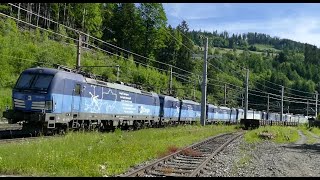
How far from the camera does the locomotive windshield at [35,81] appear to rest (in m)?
20.6

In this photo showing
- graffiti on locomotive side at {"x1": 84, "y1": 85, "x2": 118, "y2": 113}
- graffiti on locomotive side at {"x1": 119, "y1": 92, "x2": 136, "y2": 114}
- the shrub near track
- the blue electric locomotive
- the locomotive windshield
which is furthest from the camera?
graffiti on locomotive side at {"x1": 119, "y1": 92, "x2": 136, "y2": 114}

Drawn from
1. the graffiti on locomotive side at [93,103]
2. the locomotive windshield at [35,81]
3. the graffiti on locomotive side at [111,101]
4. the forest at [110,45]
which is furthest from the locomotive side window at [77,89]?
the forest at [110,45]

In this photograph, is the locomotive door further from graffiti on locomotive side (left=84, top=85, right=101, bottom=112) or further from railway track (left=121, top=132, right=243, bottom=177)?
railway track (left=121, top=132, right=243, bottom=177)

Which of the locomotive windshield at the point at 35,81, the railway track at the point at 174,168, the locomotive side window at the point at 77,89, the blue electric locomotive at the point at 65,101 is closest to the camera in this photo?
the railway track at the point at 174,168

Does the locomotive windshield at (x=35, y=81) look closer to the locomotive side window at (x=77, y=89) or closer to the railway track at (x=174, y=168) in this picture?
the locomotive side window at (x=77, y=89)

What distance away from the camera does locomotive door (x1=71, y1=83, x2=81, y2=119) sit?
22.6 meters

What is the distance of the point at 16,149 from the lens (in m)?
14.1

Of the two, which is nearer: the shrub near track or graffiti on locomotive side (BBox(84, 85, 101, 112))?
the shrub near track

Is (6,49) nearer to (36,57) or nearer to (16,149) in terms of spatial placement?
(36,57)

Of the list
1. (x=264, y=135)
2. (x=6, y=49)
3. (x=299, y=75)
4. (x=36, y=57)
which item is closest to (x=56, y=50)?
(x=36, y=57)

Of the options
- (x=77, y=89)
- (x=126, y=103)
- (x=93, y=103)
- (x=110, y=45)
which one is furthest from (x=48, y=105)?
(x=110, y=45)

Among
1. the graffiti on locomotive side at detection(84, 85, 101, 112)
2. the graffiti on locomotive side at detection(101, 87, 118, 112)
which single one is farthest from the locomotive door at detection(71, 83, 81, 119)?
the graffiti on locomotive side at detection(101, 87, 118, 112)

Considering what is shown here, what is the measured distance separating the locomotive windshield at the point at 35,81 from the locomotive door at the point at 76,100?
217 centimetres

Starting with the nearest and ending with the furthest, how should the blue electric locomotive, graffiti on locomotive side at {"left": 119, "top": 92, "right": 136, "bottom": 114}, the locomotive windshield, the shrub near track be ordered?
1. the shrub near track
2. the blue electric locomotive
3. the locomotive windshield
4. graffiti on locomotive side at {"left": 119, "top": 92, "right": 136, "bottom": 114}
